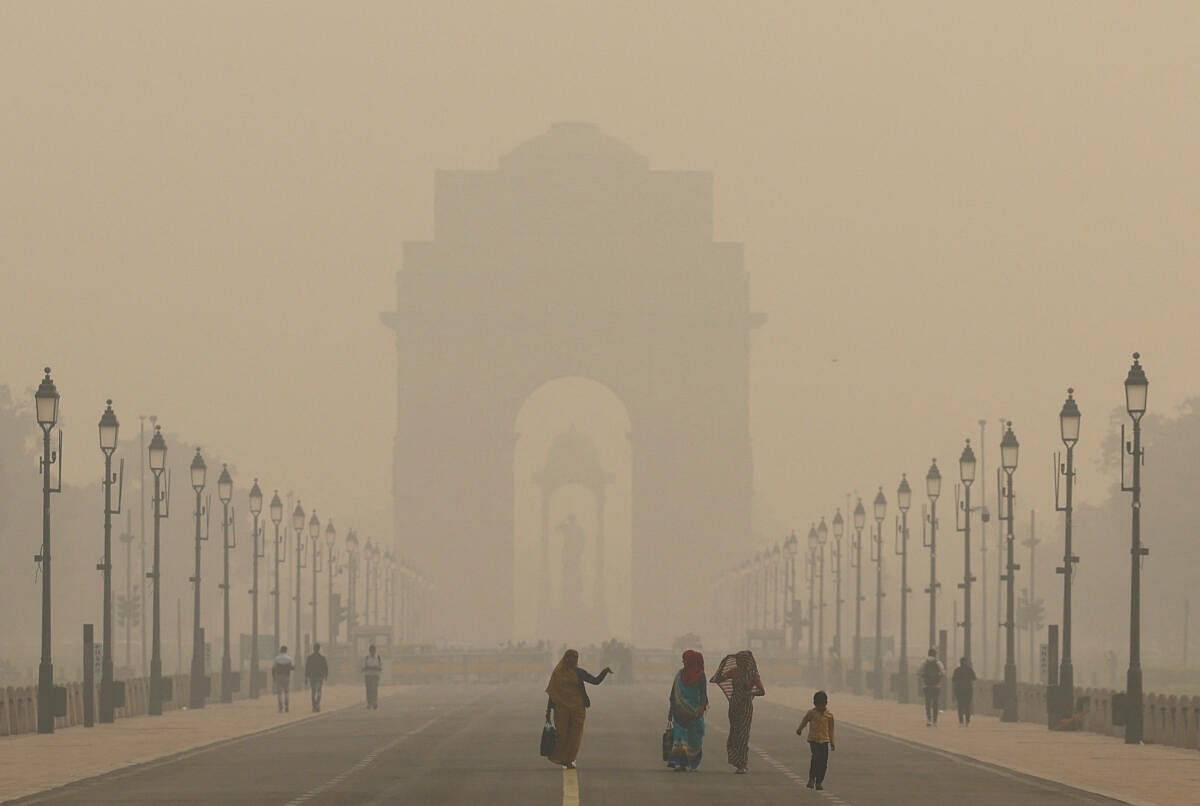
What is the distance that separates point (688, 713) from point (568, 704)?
165 centimetres

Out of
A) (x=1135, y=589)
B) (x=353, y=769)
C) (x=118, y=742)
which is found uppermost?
(x=1135, y=589)

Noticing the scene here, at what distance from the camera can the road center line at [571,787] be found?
28406 mm

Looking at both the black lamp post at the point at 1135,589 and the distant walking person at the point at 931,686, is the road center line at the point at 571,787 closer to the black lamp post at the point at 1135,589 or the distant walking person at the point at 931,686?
the black lamp post at the point at 1135,589

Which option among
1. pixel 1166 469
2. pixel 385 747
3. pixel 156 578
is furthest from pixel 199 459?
pixel 1166 469

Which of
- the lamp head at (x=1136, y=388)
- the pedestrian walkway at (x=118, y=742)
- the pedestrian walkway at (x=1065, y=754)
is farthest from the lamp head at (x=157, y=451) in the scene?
the lamp head at (x=1136, y=388)

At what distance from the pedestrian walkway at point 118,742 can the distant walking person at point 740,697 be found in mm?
8071

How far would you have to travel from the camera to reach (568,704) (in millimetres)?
34719

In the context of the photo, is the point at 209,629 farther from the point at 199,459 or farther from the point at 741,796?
the point at 741,796

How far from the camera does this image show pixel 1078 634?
16738 cm

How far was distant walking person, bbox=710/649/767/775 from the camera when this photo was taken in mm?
34844

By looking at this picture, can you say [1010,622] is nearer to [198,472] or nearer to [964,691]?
[964,691]

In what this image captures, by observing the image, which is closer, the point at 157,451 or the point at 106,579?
the point at 106,579

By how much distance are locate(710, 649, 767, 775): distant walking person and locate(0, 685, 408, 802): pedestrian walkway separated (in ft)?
26.5

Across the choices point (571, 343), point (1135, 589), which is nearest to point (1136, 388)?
point (1135, 589)
